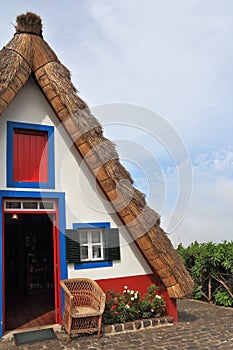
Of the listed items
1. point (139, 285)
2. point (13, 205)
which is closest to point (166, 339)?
point (139, 285)

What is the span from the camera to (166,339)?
5707mm

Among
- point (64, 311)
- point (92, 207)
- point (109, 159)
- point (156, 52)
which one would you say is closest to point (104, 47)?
point (156, 52)

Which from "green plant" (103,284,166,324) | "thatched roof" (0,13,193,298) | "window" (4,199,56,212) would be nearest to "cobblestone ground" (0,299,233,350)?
"green plant" (103,284,166,324)

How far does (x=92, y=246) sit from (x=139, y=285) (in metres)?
1.21

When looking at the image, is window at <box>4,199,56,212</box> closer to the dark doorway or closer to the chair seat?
the chair seat

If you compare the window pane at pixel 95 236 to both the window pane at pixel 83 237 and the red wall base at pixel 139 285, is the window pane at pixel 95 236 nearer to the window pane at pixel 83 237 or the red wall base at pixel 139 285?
the window pane at pixel 83 237

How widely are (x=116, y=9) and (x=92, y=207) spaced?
372cm

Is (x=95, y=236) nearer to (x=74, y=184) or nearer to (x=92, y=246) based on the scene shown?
(x=92, y=246)

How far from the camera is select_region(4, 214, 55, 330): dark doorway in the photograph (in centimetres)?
1038

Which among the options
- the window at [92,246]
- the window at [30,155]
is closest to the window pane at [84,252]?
the window at [92,246]

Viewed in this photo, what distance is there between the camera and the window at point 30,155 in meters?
6.47

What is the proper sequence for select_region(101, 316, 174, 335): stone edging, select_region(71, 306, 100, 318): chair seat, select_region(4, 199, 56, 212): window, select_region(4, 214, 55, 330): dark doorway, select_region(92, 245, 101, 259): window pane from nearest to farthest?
select_region(71, 306, 100, 318): chair seat < select_region(101, 316, 174, 335): stone edging < select_region(4, 199, 56, 212): window < select_region(92, 245, 101, 259): window pane < select_region(4, 214, 55, 330): dark doorway

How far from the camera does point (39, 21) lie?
7.10 metres

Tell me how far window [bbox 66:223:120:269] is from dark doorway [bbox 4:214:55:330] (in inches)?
127
